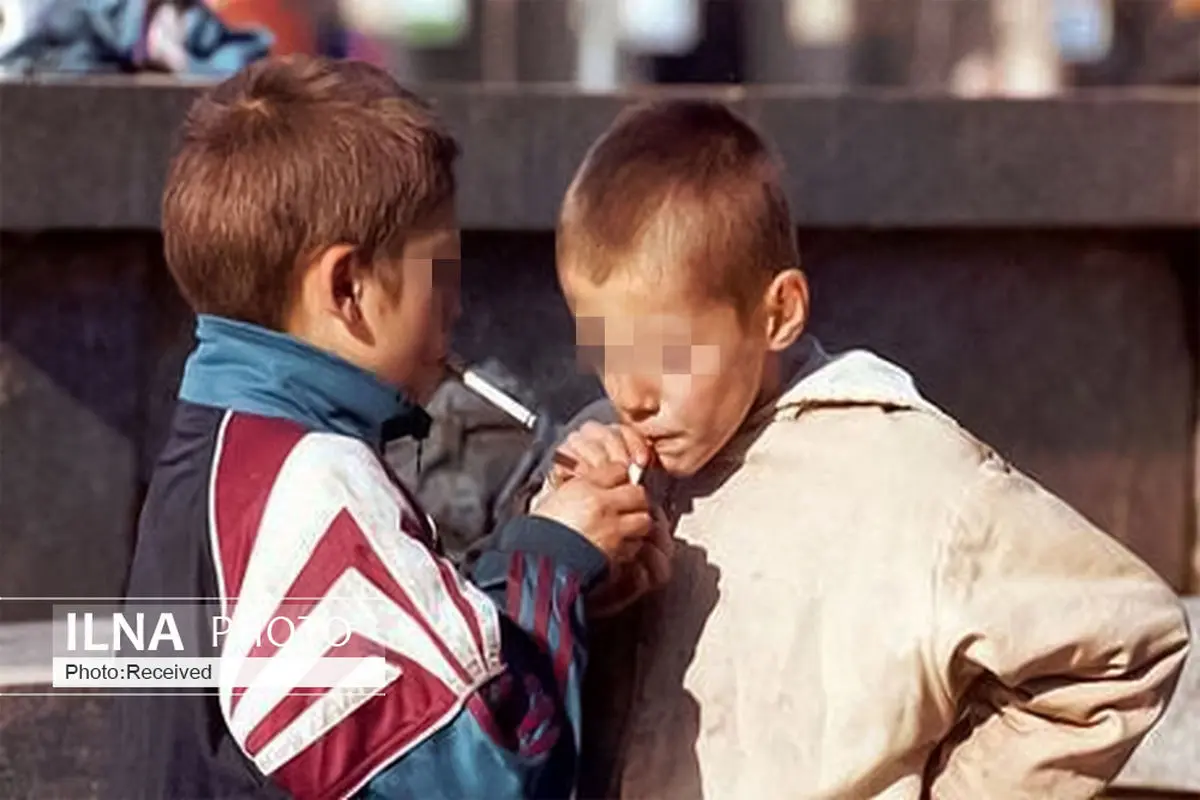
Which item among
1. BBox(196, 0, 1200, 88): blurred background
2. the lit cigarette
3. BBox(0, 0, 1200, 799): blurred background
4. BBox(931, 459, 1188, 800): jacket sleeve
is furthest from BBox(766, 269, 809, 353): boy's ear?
BBox(196, 0, 1200, 88): blurred background

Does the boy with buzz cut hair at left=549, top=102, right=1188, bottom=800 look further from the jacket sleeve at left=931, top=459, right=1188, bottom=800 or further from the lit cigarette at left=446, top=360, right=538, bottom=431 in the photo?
the lit cigarette at left=446, top=360, right=538, bottom=431

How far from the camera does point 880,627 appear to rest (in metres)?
2.69

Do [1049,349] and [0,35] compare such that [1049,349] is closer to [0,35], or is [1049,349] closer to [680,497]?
[0,35]

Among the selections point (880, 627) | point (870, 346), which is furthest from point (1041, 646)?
point (870, 346)

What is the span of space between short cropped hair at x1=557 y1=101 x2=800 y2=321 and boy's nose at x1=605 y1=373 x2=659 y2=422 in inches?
4.0

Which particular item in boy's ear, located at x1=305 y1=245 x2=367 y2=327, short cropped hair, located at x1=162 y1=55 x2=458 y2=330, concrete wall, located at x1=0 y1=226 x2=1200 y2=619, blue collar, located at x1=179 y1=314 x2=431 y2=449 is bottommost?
concrete wall, located at x1=0 y1=226 x2=1200 y2=619

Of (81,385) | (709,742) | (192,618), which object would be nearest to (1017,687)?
(709,742)

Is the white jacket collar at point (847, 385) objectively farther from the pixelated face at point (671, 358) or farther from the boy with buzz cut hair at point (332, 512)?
the boy with buzz cut hair at point (332, 512)

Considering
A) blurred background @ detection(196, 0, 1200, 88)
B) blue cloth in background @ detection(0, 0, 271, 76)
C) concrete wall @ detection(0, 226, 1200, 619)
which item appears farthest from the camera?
blurred background @ detection(196, 0, 1200, 88)

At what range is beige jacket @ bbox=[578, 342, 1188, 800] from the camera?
2674mm

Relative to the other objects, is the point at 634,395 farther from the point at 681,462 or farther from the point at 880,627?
the point at 880,627

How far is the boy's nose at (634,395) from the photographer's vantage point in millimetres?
2738

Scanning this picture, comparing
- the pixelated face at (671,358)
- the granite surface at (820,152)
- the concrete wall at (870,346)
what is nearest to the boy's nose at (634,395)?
the pixelated face at (671,358)

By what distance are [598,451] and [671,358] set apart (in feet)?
0.38
